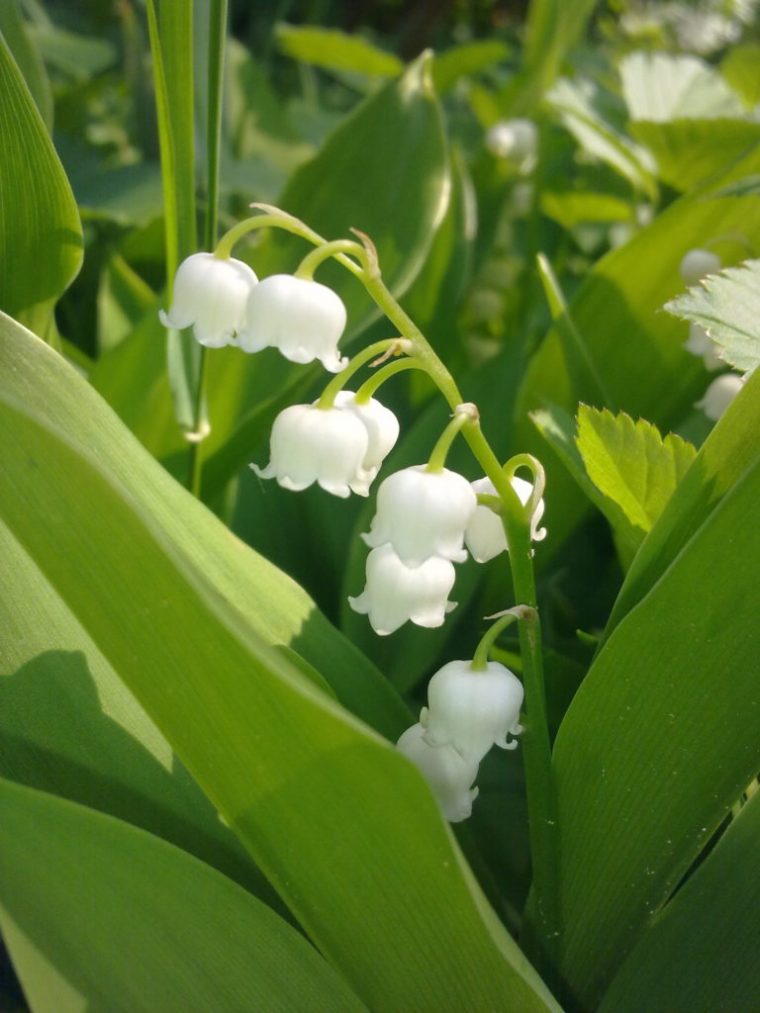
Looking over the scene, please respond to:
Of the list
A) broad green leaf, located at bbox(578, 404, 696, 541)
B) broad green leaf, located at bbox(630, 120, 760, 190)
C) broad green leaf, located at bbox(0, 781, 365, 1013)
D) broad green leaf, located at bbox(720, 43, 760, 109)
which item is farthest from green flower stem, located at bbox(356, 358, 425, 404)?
broad green leaf, located at bbox(720, 43, 760, 109)

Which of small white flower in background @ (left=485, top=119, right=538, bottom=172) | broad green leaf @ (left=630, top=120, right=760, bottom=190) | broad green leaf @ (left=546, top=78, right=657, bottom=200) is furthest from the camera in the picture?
small white flower in background @ (left=485, top=119, right=538, bottom=172)

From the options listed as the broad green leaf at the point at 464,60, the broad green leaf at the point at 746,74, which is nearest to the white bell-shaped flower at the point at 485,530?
the broad green leaf at the point at 746,74

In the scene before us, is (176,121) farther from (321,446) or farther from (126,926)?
(126,926)

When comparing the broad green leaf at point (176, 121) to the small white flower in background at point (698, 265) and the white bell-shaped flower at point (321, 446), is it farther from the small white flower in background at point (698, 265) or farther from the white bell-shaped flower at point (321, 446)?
the small white flower in background at point (698, 265)

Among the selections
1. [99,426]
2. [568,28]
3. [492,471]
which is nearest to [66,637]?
[99,426]

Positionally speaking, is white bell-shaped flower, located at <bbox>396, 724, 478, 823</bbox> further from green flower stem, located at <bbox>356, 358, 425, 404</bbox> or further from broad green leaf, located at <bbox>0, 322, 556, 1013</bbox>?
green flower stem, located at <bbox>356, 358, 425, 404</bbox>

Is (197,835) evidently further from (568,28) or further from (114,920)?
(568,28)

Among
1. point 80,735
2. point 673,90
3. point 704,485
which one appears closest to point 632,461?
point 704,485
